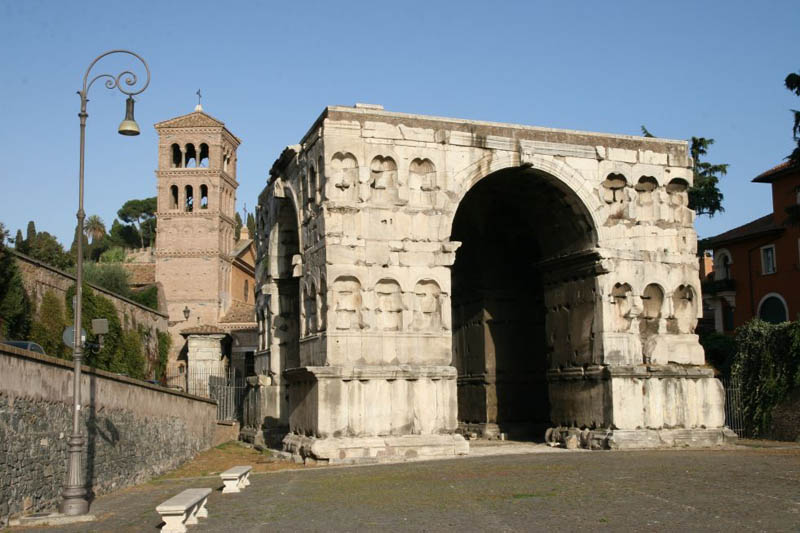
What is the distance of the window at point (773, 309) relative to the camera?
41.1 m

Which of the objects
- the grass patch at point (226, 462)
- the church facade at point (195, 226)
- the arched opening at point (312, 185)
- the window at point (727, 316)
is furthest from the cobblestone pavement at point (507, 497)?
the church facade at point (195, 226)

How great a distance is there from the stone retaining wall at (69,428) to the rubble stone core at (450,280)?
314cm

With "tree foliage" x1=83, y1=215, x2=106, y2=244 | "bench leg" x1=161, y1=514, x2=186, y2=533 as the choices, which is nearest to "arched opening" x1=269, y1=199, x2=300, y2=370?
"bench leg" x1=161, y1=514, x2=186, y2=533

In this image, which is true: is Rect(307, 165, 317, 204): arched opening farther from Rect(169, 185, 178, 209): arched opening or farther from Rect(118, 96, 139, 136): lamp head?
Rect(169, 185, 178, 209): arched opening

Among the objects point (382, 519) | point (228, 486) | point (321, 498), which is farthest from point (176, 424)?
point (382, 519)

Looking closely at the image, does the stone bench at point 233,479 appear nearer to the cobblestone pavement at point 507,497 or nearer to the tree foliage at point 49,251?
the cobblestone pavement at point 507,497

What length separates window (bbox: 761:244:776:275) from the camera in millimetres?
42000

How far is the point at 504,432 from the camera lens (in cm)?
2598

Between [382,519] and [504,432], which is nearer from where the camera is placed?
[382,519]

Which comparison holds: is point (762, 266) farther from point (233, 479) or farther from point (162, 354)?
point (233, 479)

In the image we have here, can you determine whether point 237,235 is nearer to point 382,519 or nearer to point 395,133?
point 395,133

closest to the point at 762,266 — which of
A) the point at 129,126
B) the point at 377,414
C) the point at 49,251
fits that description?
the point at 377,414

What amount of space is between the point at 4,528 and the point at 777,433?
20.7m

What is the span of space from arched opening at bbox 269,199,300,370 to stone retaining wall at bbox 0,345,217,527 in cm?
365
